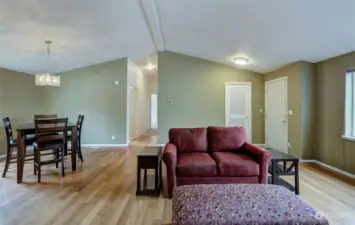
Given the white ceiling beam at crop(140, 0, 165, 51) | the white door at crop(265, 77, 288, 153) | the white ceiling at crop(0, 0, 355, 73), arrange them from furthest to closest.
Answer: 1. the white door at crop(265, 77, 288, 153)
2. the white ceiling beam at crop(140, 0, 165, 51)
3. the white ceiling at crop(0, 0, 355, 73)

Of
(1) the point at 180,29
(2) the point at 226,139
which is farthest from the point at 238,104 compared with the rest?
(2) the point at 226,139

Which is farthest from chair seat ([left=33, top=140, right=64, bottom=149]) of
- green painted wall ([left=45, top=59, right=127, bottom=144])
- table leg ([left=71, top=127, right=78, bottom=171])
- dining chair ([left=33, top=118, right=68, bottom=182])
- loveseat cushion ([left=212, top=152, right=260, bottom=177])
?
green painted wall ([left=45, top=59, right=127, bottom=144])

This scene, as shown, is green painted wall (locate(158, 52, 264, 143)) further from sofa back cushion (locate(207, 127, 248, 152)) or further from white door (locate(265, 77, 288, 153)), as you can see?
sofa back cushion (locate(207, 127, 248, 152))

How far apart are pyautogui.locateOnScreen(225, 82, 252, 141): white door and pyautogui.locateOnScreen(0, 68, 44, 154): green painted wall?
18.8 ft

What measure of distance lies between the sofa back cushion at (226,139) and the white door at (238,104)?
3655 millimetres

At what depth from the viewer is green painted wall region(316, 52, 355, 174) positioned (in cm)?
454

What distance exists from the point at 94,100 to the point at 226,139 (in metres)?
5.05

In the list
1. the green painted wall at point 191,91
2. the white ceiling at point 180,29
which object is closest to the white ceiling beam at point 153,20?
the white ceiling at point 180,29

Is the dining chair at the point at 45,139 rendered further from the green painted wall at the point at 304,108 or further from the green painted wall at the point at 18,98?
the green painted wall at the point at 304,108

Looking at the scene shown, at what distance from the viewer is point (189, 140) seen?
406 cm

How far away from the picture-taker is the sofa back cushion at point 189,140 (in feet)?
13.3

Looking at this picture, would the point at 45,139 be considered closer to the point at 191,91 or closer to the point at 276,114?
the point at 191,91

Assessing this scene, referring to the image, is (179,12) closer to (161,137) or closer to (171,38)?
(171,38)

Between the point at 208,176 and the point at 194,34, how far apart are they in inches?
134
